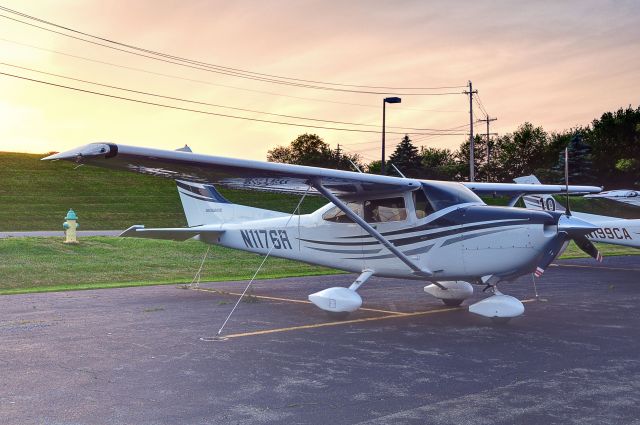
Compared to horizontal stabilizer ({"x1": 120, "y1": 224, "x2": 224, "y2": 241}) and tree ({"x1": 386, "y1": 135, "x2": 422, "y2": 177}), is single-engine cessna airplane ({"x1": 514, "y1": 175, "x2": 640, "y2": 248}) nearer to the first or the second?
horizontal stabilizer ({"x1": 120, "y1": 224, "x2": 224, "y2": 241})

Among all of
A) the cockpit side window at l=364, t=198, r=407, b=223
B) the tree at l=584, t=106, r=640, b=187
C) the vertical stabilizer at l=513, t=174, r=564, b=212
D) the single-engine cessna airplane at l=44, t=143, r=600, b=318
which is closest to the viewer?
the single-engine cessna airplane at l=44, t=143, r=600, b=318

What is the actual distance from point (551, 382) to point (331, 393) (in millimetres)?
2231

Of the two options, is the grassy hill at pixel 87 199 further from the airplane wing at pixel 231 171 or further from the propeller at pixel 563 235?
the propeller at pixel 563 235

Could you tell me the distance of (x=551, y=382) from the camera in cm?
617

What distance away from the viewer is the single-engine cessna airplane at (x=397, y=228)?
9406mm

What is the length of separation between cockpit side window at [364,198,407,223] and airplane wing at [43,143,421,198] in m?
0.19

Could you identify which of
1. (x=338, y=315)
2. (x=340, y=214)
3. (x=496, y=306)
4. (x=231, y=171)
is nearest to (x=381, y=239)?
(x=338, y=315)

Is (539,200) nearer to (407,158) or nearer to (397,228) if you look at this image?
(397,228)

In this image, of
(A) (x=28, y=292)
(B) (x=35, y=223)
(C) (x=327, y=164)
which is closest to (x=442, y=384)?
(A) (x=28, y=292)

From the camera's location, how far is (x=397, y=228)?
10625mm

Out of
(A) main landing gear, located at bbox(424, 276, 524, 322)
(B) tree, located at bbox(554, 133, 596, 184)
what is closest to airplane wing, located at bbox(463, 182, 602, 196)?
A: (A) main landing gear, located at bbox(424, 276, 524, 322)

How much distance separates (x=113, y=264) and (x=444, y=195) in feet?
41.1

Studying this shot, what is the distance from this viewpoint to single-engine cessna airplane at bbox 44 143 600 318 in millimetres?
9406

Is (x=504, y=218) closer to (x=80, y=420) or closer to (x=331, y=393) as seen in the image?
(x=331, y=393)
